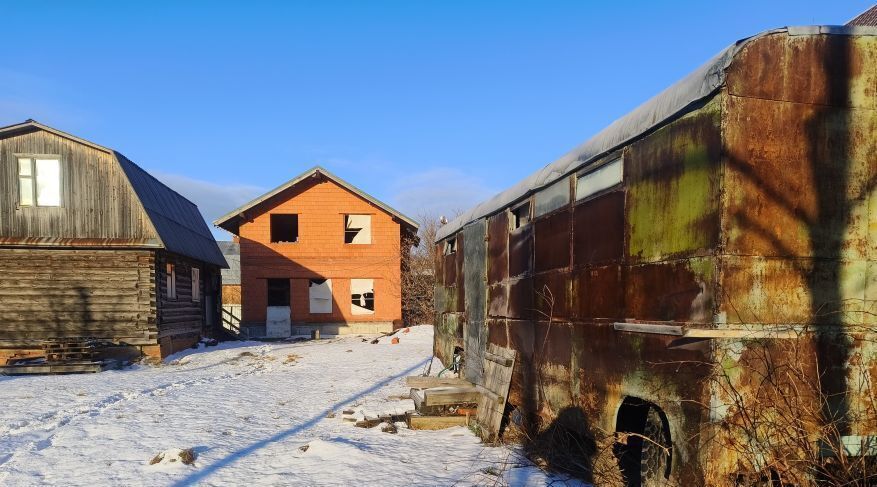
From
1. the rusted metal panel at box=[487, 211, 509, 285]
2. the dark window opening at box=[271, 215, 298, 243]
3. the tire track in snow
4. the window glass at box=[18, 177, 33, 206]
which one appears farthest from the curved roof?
the dark window opening at box=[271, 215, 298, 243]

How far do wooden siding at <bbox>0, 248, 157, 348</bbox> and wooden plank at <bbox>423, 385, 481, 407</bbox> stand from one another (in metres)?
11.3

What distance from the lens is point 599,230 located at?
16.6ft

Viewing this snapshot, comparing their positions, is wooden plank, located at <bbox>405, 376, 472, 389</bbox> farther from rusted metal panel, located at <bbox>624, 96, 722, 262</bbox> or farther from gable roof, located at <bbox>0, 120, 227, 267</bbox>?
gable roof, located at <bbox>0, 120, 227, 267</bbox>

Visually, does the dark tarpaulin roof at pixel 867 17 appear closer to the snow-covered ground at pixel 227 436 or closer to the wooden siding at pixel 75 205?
the snow-covered ground at pixel 227 436

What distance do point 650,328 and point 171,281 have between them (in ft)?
57.0

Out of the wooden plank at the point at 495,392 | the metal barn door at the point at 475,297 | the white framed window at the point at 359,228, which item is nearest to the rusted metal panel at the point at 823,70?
the wooden plank at the point at 495,392

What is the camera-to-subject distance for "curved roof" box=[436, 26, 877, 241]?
3543mm

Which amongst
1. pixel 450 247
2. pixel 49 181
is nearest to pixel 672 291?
pixel 450 247

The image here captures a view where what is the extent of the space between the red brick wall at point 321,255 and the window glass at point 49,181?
8.52 meters

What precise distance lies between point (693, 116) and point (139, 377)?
13538 mm

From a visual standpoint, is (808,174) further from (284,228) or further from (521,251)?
(284,228)

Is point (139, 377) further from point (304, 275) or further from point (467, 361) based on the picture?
point (304, 275)

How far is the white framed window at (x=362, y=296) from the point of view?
78.1ft

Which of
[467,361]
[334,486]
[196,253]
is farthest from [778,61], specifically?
[196,253]
